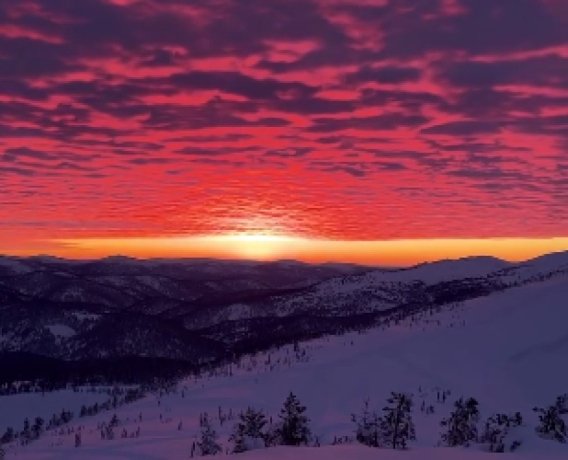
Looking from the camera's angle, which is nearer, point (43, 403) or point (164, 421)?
point (164, 421)

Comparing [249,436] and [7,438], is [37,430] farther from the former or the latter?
[249,436]

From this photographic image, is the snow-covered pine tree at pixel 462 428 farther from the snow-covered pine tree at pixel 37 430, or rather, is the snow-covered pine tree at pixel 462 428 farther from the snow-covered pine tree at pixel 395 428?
the snow-covered pine tree at pixel 37 430

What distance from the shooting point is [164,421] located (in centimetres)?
4566

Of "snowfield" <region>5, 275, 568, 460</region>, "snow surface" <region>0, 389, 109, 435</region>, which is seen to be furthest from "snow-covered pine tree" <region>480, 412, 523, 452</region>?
"snow surface" <region>0, 389, 109, 435</region>

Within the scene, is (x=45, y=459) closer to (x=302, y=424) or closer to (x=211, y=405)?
(x=302, y=424)

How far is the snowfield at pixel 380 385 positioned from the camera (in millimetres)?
27812

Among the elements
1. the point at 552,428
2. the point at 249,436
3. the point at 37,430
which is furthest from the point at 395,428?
the point at 37,430

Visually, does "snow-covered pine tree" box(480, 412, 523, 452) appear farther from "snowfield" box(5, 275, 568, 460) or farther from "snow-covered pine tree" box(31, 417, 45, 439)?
"snow-covered pine tree" box(31, 417, 45, 439)

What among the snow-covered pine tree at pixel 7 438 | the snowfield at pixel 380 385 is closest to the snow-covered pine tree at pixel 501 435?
the snowfield at pixel 380 385

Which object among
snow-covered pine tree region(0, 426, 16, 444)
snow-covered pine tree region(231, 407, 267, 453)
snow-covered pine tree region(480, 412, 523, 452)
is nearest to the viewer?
snow-covered pine tree region(480, 412, 523, 452)

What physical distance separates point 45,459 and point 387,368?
45.8 m

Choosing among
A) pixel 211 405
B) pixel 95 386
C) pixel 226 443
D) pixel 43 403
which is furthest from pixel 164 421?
pixel 95 386

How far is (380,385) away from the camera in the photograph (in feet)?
194

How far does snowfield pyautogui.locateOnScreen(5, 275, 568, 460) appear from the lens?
1095 inches
